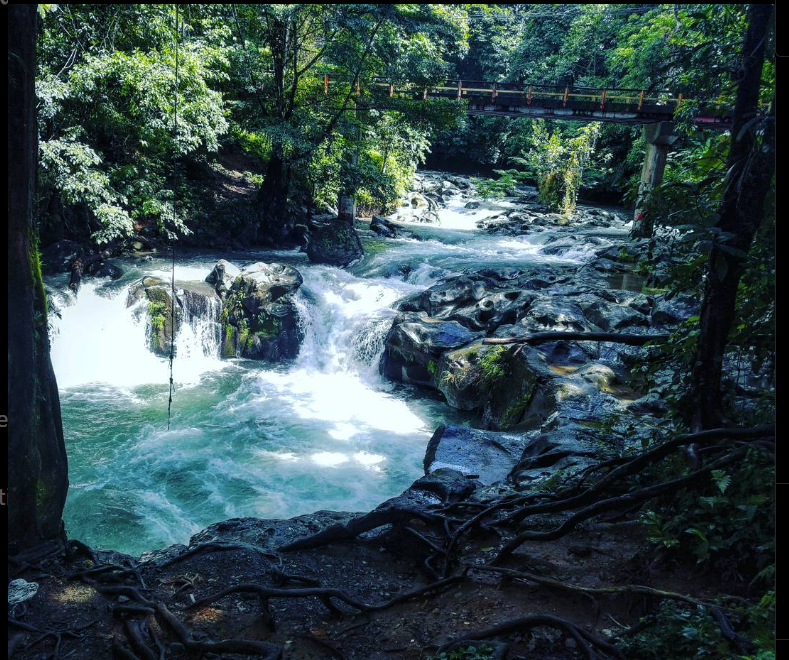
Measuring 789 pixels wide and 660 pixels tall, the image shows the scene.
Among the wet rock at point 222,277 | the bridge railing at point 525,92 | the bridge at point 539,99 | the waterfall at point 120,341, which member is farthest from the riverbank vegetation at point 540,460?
the wet rock at point 222,277

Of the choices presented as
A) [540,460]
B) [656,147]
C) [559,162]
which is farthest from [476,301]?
[559,162]

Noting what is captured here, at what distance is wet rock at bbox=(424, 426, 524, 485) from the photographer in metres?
5.94

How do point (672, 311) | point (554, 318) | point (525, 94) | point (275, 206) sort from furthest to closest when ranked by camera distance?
point (275, 206)
point (554, 318)
point (672, 311)
point (525, 94)

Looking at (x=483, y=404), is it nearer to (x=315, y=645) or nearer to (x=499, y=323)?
(x=499, y=323)

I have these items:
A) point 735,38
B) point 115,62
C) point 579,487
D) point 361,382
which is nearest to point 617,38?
point 735,38

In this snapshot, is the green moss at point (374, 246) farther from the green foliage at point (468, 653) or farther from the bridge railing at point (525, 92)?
the green foliage at point (468, 653)

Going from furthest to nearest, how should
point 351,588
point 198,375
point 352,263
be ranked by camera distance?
point 352,263 → point 198,375 → point 351,588

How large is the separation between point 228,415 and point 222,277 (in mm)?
4113

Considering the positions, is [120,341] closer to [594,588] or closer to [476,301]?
[476,301]

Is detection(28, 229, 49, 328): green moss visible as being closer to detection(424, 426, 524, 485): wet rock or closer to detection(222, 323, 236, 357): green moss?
detection(424, 426, 524, 485): wet rock

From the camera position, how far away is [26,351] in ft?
10.8

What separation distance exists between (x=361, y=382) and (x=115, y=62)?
276 inches

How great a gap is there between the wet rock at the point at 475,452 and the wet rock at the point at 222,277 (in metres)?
7.21

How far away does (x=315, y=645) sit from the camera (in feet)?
9.84
